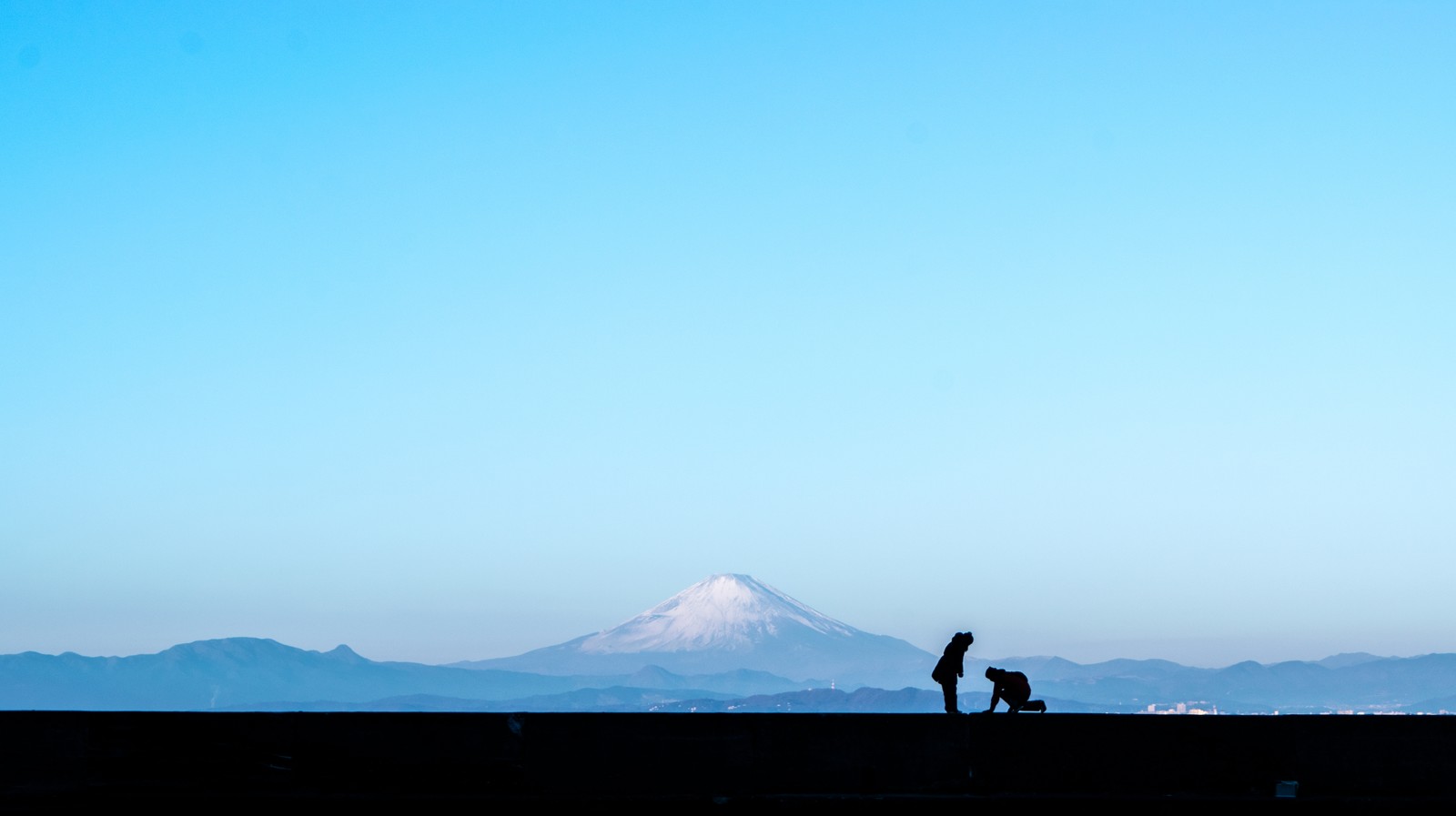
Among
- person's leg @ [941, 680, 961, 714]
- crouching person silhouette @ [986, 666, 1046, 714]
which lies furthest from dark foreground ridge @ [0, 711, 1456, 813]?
person's leg @ [941, 680, 961, 714]

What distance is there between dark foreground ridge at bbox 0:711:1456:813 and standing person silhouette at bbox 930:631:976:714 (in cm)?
212

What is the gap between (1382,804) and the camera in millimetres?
12625

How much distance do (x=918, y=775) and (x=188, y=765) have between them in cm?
570

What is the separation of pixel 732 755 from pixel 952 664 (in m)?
3.26

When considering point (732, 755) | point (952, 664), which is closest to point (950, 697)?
point (952, 664)

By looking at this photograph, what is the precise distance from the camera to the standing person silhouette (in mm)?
15781

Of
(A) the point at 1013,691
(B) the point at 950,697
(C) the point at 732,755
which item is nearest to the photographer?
(C) the point at 732,755

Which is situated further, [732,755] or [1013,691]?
[1013,691]

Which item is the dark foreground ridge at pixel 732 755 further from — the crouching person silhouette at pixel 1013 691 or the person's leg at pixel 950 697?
the person's leg at pixel 950 697

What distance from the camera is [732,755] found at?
1345cm

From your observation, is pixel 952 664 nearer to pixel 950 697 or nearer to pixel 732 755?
pixel 950 697

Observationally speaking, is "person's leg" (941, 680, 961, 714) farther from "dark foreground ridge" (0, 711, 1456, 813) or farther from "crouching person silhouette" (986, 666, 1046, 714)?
"dark foreground ridge" (0, 711, 1456, 813)

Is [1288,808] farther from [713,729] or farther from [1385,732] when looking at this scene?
[713,729]

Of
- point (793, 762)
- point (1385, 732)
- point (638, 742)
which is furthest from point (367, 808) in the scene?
point (1385, 732)
